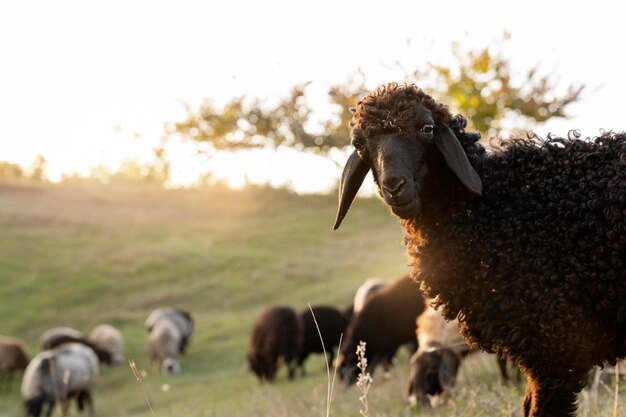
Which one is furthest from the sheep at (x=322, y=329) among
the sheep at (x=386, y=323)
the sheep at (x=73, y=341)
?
the sheep at (x=73, y=341)

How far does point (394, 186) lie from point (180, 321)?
21.8 meters

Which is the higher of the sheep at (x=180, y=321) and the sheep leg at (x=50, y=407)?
the sheep at (x=180, y=321)

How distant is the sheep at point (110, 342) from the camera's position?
24.4 meters

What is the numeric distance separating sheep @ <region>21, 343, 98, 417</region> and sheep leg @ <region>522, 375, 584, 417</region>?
15576mm

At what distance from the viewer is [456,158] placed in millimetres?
4895

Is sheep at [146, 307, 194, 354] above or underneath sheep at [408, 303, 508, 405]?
underneath

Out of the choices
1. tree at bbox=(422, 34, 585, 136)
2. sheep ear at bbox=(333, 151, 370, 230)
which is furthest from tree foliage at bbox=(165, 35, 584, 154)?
sheep ear at bbox=(333, 151, 370, 230)

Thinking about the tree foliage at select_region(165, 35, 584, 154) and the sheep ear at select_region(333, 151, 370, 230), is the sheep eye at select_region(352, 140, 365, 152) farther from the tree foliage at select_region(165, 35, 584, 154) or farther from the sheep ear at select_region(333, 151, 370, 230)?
the tree foliage at select_region(165, 35, 584, 154)

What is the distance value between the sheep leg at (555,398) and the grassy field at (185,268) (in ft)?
22.5

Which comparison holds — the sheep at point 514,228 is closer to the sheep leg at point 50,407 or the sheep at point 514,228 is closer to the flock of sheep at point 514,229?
the flock of sheep at point 514,229

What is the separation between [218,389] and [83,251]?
19.1 meters

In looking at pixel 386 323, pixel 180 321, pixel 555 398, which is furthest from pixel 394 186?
pixel 180 321

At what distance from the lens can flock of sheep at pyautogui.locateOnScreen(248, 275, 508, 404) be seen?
10141mm

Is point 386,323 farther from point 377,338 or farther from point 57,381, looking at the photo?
point 57,381
